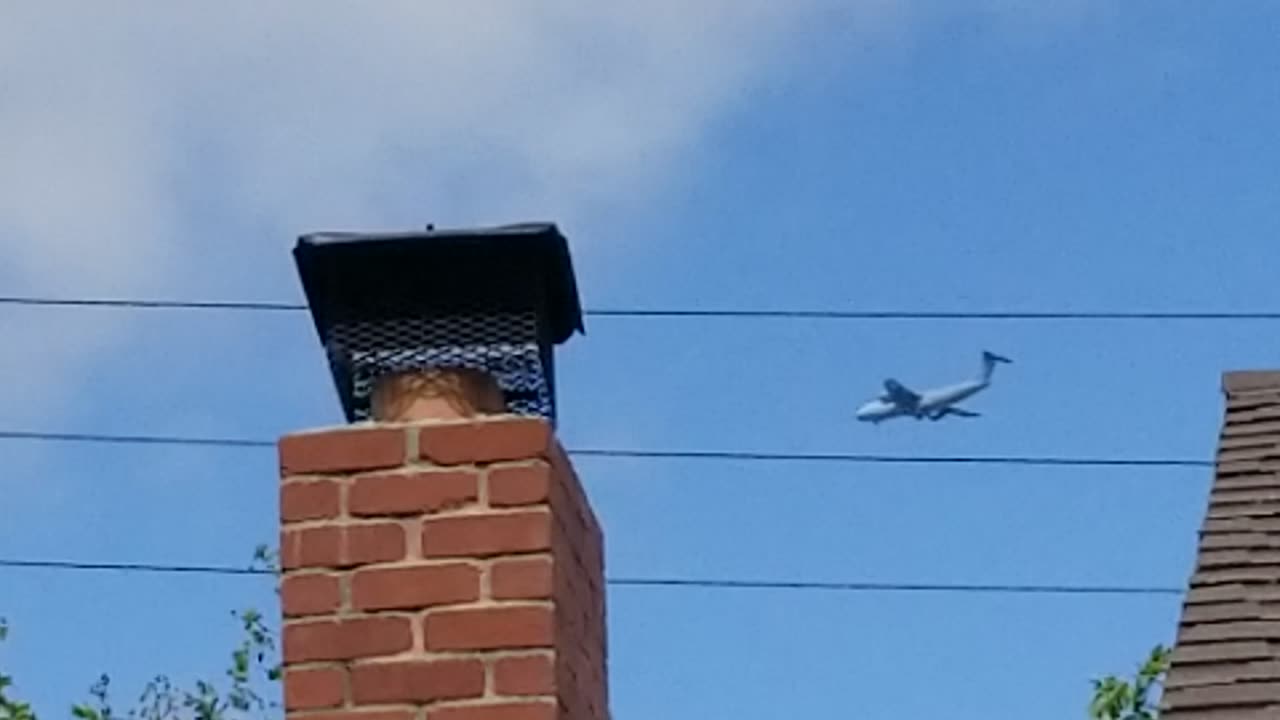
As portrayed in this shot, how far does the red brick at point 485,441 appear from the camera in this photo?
4.18 m

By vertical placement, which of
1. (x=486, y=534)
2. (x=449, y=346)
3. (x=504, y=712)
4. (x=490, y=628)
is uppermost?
(x=449, y=346)

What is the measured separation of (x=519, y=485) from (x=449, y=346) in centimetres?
32

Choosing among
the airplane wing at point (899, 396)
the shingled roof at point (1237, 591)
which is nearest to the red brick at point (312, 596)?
the shingled roof at point (1237, 591)

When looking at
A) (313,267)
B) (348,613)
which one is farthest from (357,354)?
(348,613)

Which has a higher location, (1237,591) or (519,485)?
(1237,591)

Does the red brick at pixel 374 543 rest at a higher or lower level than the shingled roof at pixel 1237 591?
lower

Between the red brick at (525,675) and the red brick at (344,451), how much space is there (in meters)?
0.37

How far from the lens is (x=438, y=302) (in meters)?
4.38

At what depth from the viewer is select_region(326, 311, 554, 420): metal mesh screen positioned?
4.38 m

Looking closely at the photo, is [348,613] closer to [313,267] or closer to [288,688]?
[288,688]

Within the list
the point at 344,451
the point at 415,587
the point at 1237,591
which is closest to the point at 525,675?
the point at 415,587

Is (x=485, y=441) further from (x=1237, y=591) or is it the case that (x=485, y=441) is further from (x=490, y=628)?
(x=1237, y=591)

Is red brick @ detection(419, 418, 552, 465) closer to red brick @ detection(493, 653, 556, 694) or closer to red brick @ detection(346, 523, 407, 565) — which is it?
red brick @ detection(346, 523, 407, 565)

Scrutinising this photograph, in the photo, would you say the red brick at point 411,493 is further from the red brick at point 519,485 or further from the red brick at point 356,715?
the red brick at point 356,715
